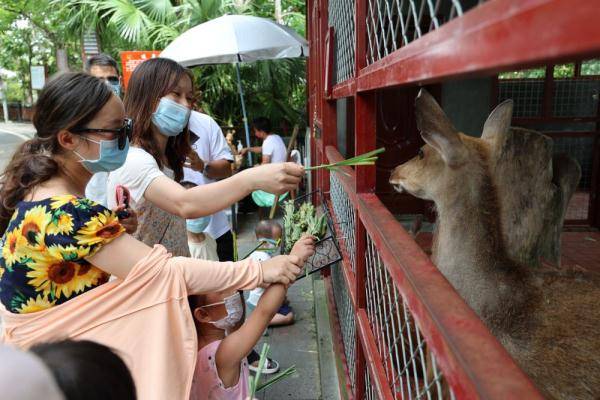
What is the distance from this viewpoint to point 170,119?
2812 millimetres

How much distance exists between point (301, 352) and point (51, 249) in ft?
9.35

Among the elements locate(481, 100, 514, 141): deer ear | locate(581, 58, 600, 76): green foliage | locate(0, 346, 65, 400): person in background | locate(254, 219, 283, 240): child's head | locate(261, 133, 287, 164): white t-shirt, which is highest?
locate(581, 58, 600, 76): green foliage

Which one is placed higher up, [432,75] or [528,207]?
[432,75]

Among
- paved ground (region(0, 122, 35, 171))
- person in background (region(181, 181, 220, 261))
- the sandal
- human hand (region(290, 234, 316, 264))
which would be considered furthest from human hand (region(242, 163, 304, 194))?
paved ground (region(0, 122, 35, 171))

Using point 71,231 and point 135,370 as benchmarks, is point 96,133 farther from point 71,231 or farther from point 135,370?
point 135,370

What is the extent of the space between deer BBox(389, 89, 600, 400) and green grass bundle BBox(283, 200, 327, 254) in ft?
1.45

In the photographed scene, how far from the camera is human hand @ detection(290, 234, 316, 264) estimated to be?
222cm

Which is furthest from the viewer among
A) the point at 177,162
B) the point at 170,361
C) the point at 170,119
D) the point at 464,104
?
the point at 464,104

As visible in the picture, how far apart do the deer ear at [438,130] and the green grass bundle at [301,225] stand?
30.5 inches

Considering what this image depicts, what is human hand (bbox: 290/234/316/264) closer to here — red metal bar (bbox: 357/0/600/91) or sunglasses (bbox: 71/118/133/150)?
sunglasses (bbox: 71/118/133/150)

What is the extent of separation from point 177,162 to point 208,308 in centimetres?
114

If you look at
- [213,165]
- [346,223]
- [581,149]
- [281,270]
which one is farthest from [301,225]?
[581,149]

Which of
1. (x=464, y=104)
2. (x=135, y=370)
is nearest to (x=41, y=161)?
(x=135, y=370)

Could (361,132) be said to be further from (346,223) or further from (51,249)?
(51,249)
